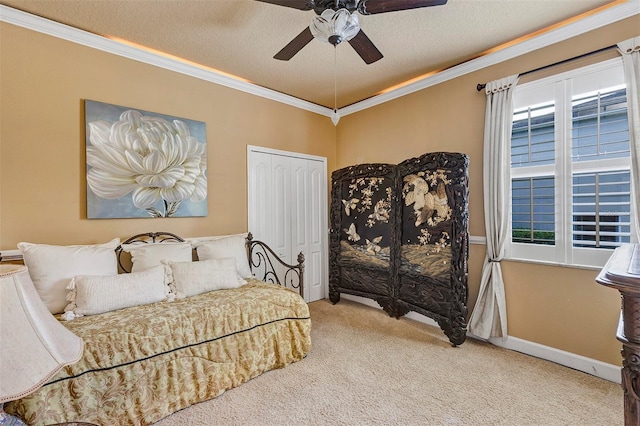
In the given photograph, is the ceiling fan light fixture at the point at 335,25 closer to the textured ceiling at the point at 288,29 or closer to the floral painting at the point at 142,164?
the textured ceiling at the point at 288,29

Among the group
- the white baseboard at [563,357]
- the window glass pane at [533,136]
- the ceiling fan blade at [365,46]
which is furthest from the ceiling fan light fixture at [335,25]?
the white baseboard at [563,357]

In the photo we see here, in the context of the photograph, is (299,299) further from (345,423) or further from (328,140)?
(328,140)

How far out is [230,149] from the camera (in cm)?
350

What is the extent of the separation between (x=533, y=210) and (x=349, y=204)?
1.94 m

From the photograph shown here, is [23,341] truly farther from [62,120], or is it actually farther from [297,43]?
[62,120]

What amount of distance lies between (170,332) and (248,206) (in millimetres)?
1887

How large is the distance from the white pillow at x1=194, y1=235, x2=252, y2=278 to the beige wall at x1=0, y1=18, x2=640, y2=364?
14.6 inches

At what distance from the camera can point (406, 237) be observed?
3.23m

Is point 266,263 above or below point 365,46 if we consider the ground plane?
below

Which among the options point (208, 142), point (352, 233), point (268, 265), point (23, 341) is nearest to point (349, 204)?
point (352, 233)

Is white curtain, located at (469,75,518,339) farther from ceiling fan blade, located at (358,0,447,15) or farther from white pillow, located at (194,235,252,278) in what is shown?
white pillow, located at (194,235,252,278)

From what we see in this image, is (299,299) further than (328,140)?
No

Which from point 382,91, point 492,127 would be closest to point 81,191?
point 382,91

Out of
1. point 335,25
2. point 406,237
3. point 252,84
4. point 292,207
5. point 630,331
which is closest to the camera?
point 630,331
